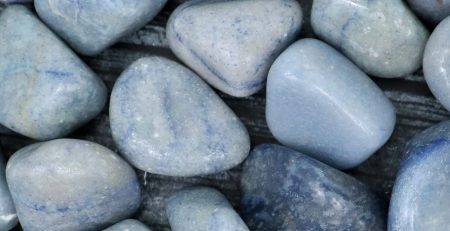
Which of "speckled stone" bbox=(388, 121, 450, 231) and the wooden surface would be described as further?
the wooden surface

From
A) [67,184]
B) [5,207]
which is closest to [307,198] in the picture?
[67,184]

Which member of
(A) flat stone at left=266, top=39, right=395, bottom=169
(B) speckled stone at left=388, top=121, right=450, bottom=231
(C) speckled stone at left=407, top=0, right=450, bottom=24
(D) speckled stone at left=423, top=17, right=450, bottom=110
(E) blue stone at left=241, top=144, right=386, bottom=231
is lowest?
(E) blue stone at left=241, top=144, right=386, bottom=231

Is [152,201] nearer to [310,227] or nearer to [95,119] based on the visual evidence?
[95,119]

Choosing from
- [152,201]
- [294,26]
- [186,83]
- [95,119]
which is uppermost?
[294,26]

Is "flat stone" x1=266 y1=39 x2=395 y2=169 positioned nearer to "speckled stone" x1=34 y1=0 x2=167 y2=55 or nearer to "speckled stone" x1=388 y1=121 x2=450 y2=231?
"speckled stone" x1=388 y1=121 x2=450 y2=231

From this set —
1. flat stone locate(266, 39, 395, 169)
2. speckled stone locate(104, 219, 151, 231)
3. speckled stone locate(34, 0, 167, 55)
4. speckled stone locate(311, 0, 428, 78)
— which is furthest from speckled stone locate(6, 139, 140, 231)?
speckled stone locate(311, 0, 428, 78)

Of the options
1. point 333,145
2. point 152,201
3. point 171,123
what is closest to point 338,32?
point 333,145
